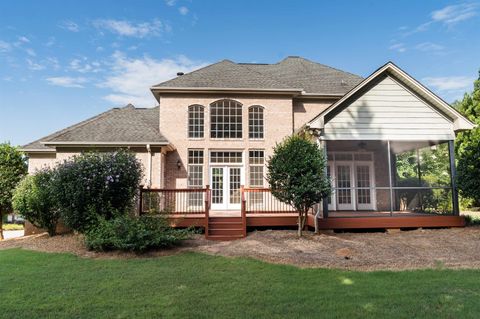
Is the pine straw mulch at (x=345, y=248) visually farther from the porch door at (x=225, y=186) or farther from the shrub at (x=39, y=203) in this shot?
the porch door at (x=225, y=186)

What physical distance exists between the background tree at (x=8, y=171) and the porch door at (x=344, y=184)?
15335 mm

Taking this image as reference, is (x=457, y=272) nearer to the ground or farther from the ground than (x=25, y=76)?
nearer to the ground

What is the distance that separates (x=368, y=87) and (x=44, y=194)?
1277 cm

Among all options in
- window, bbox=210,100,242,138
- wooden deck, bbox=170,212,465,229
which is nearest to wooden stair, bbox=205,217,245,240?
wooden deck, bbox=170,212,465,229

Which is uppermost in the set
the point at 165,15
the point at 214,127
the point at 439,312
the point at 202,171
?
the point at 165,15

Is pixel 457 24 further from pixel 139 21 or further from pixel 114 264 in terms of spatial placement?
pixel 114 264

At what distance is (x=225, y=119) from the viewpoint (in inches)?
575

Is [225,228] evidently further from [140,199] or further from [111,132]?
[111,132]

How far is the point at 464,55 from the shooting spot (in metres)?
17.8

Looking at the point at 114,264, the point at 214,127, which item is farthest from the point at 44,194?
the point at 214,127

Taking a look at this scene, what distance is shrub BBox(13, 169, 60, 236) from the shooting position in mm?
11250

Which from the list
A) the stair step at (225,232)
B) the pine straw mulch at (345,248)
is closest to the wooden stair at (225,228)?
the stair step at (225,232)

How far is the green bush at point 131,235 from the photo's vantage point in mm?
8273

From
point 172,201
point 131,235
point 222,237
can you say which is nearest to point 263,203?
point 222,237
